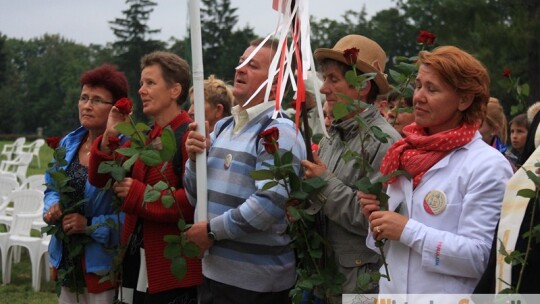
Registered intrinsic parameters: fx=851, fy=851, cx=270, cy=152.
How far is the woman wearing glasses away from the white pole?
87 cm

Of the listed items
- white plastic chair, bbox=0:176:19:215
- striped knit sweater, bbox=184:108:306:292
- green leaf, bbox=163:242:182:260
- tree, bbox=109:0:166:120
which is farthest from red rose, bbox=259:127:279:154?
tree, bbox=109:0:166:120

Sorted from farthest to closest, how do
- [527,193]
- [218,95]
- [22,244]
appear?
[22,244] < [218,95] < [527,193]

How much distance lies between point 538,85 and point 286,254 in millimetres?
20160

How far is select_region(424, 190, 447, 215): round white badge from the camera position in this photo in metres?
3.03

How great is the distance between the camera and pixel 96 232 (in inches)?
183

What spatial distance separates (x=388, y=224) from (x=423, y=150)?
0.32 meters

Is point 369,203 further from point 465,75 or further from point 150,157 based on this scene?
point 150,157

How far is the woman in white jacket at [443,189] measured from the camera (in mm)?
2979

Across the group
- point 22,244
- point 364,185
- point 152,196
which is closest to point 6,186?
point 22,244

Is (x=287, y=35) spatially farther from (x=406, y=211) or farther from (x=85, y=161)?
(x=85, y=161)

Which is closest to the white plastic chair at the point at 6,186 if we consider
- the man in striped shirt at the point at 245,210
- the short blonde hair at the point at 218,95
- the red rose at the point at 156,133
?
the short blonde hair at the point at 218,95

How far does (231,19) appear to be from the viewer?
74750 mm

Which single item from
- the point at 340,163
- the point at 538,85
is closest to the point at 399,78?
the point at 340,163

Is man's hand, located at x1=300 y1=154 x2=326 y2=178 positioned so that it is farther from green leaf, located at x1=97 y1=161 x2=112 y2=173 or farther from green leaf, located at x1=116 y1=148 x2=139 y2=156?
green leaf, located at x1=97 y1=161 x2=112 y2=173
